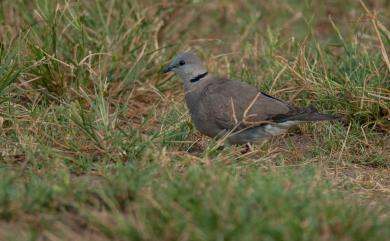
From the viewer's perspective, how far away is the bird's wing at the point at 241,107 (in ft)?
18.3

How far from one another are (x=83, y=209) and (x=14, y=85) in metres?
2.42

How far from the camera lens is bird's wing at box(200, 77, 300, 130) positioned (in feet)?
18.3

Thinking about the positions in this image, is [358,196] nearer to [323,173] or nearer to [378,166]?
[323,173]

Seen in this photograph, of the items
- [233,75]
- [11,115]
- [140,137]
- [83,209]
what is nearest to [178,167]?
[140,137]

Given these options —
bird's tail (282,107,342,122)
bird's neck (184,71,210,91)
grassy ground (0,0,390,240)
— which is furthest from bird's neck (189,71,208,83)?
bird's tail (282,107,342,122)

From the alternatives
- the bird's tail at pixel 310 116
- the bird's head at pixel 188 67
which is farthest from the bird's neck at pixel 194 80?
the bird's tail at pixel 310 116

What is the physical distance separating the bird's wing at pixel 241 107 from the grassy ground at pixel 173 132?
0.24 m

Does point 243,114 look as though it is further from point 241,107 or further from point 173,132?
point 173,132

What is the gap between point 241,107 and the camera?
A: 18.4 ft

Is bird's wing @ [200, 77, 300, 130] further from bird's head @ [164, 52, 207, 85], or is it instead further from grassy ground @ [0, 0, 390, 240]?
bird's head @ [164, 52, 207, 85]

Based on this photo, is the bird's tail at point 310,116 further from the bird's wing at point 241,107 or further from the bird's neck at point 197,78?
the bird's neck at point 197,78

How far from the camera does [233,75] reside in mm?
6969

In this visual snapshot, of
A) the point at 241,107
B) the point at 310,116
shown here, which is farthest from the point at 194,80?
the point at 310,116

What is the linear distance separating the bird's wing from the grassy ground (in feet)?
0.79
